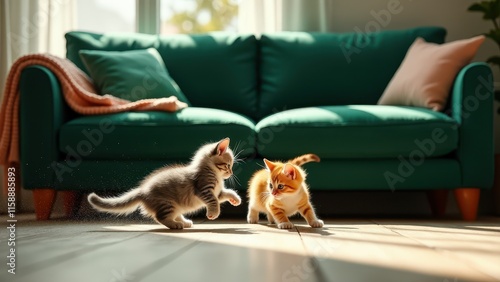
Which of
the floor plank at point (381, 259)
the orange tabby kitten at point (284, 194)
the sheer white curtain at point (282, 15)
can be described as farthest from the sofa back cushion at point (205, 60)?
the floor plank at point (381, 259)

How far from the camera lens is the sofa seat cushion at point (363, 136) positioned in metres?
2.67

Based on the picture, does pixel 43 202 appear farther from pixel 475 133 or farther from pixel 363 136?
pixel 475 133

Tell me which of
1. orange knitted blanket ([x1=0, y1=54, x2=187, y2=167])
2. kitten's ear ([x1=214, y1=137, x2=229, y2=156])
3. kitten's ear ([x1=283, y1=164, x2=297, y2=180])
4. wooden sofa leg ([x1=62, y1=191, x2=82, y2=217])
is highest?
orange knitted blanket ([x1=0, y1=54, x2=187, y2=167])

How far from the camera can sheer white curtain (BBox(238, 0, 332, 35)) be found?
378 cm

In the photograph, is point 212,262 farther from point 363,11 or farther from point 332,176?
point 363,11

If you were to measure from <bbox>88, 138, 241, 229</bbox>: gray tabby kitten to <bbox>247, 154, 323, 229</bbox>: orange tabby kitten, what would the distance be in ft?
0.59

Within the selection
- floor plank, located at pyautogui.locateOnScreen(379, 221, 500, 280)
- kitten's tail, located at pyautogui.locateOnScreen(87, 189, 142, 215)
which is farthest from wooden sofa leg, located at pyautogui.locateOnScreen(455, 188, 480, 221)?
kitten's tail, located at pyautogui.locateOnScreen(87, 189, 142, 215)

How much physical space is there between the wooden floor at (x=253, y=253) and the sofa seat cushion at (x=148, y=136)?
43 cm

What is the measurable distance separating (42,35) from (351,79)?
1892 millimetres

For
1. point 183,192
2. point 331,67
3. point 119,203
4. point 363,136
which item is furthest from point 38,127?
point 331,67

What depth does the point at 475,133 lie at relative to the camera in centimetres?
271

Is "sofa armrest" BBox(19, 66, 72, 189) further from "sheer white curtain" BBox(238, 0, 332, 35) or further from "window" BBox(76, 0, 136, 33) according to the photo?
"sheer white curtain" BBox(238, 0, 332, 35)

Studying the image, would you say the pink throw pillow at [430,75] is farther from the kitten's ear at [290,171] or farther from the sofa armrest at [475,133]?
the kitten's ear at [290,171]

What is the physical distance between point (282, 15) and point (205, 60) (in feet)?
2.20
